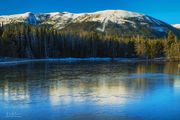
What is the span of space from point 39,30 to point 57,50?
42.2ft

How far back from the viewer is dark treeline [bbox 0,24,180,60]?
154 metres

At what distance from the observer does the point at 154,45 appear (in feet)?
602

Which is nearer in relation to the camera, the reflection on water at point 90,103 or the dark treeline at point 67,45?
the reflection on water at point 90,103

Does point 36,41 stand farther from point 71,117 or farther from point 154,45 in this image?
point 71,117

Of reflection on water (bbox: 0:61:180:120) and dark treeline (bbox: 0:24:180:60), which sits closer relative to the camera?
reflection on water (bbox: 0:61:180:120)

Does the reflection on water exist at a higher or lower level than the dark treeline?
lower

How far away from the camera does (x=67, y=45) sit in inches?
7077

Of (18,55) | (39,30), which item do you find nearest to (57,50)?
(39,30)

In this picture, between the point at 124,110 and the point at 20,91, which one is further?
the point at 20,91

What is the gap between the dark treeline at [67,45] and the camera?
154 m

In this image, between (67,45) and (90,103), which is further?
(67,45)

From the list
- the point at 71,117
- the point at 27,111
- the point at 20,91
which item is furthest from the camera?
the point at 20,91

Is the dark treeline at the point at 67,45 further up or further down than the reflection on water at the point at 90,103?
further up

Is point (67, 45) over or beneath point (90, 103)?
over
